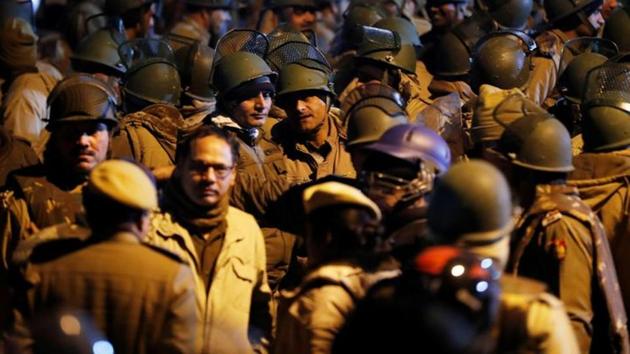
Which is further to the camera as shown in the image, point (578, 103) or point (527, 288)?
point (578, 103)

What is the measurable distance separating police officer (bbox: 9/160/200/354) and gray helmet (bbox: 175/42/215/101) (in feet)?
16.1

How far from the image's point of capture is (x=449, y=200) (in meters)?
8.55

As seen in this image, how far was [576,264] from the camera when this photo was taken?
10.5m

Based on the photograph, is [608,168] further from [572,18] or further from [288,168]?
[572,18]

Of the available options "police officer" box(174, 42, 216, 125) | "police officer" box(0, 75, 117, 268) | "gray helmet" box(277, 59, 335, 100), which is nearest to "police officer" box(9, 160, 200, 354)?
"police officer" box(0, 75, 117, 268)

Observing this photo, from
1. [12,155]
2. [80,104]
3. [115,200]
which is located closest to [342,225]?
[115,200]

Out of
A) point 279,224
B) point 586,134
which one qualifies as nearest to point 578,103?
point 586,134

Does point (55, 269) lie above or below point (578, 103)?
above

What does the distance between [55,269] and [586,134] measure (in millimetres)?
4293

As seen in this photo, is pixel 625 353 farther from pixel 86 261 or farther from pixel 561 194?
pixel 86 261

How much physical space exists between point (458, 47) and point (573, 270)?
6027 millimetres

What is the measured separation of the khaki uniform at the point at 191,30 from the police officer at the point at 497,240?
30.2 ft

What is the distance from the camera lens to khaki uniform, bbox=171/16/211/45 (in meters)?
18.0

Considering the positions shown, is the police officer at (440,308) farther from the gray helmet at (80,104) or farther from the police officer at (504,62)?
the police officer at (504,62)
